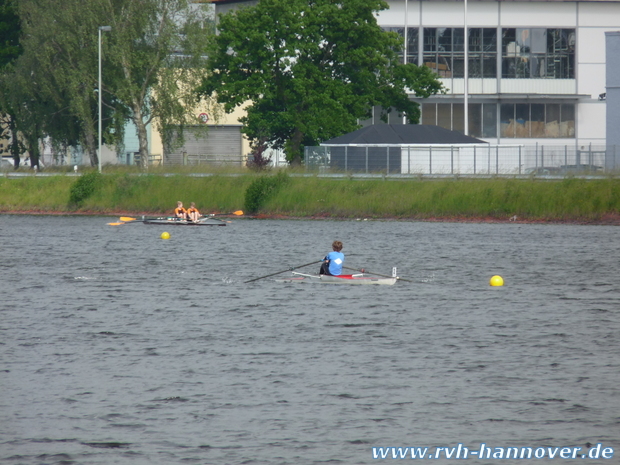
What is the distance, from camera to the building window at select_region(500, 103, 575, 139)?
93.2 metres

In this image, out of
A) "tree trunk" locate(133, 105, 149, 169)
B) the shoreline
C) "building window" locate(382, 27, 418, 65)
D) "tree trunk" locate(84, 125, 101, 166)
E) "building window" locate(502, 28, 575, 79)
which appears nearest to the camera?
the shoreline

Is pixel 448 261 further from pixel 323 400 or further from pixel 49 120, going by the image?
pixel 49 120

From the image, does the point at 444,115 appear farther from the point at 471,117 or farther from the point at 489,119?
the point at 489,119

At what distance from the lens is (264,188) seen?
206 feet

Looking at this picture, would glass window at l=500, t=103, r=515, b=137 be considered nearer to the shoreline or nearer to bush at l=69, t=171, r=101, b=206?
the shoreline

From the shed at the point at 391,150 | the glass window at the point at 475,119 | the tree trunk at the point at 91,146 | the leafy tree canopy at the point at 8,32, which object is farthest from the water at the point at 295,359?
the glass window at the point at 475,119

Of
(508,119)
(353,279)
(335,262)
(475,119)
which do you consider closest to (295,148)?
(475,119)

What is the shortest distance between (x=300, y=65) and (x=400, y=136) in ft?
28.9

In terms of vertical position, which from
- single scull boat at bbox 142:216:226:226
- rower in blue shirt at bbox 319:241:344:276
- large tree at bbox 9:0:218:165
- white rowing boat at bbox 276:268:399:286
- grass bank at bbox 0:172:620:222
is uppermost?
large tree at bbox 9:0:218:165

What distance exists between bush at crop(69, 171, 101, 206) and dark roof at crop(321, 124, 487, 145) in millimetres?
16436

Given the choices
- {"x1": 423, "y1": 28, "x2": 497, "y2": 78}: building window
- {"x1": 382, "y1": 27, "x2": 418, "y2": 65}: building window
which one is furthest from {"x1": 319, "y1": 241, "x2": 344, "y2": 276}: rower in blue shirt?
{"x1": 423, "y1": 28, "x2": 497, "y2": 78}: building window

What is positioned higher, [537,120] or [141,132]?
[537,120]

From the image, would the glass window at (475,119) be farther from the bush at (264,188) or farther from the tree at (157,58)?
the bush at (264,188)

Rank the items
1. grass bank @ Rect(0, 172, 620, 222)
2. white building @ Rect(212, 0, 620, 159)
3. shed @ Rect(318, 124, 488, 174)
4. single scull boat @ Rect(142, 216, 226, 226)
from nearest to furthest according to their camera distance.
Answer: single scull boat @ Rect(142, 216, 226, 226) < grass bank @ Rect(0, 172, 620, 222) < shed @ Rect(318, 124, 488, 174) < white building @ Rect(212, 0, 620, 159)
